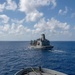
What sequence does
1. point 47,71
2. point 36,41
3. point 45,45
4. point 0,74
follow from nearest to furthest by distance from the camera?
1. point 47,71
2. point 0,74
3. point 45,45
4. point 36,41

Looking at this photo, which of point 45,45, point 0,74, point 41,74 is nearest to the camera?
point 41,74

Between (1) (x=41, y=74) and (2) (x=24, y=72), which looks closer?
(1) (x=41, y=74)

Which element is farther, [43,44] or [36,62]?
[43,44]

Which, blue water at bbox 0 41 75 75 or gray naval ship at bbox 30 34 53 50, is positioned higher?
gray naval ship at bbox 30 34 53 50

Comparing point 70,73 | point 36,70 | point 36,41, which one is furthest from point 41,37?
point 36,70

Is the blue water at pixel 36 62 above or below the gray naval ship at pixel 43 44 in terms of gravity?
below

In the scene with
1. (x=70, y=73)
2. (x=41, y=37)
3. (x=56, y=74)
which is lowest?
(x=70, y=73)

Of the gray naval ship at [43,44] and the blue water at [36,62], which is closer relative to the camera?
the blue water at [36,62]

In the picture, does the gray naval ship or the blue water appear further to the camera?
the gray naval ship

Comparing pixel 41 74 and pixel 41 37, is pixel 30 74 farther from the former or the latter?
pixel 41 37

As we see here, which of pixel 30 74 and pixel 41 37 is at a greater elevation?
pixel 41 37

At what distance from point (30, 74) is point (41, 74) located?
2.59 meters

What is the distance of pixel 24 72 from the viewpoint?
40.0 metres

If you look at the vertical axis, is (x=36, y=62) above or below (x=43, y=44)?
below
